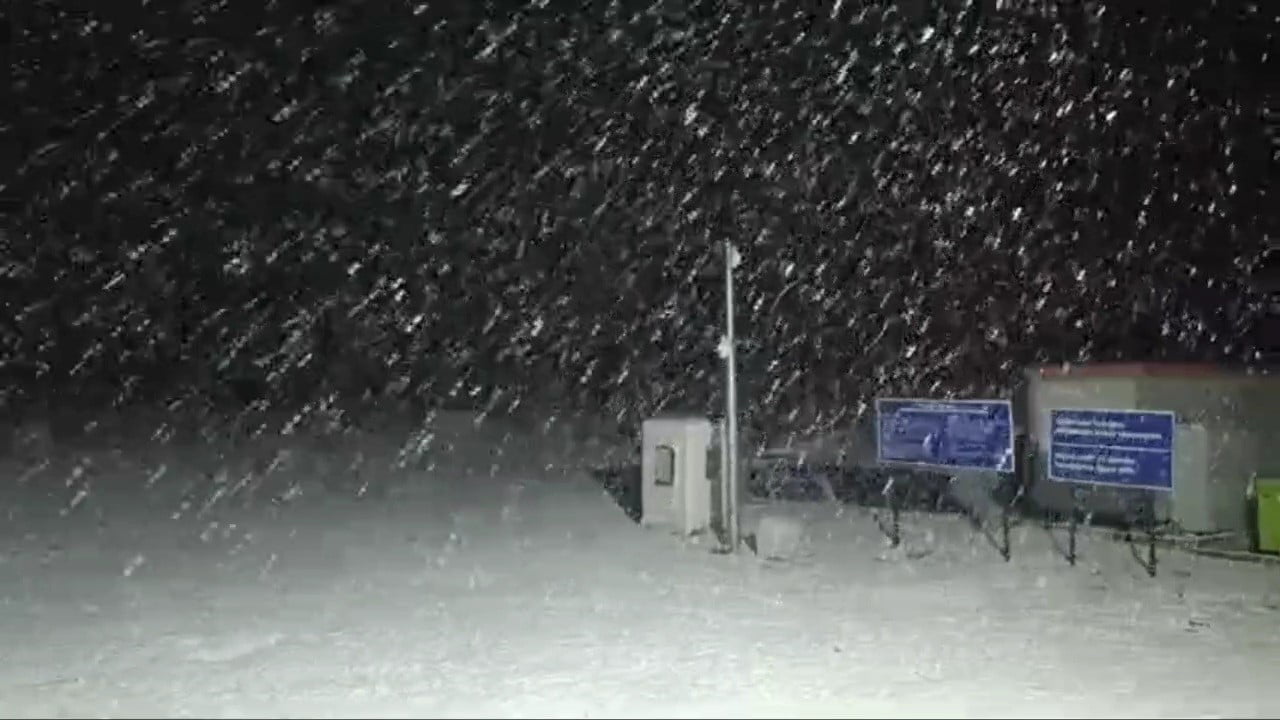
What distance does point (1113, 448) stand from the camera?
14.0 m

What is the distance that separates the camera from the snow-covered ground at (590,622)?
26.2 ft

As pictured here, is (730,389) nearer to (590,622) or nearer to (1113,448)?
(1113,448)

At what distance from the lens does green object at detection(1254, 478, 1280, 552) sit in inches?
529

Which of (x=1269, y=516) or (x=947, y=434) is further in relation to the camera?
(x=947, y=434)

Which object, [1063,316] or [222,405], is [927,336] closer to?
[1063,316]

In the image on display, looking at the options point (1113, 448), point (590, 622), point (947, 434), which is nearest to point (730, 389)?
point (947, 434)

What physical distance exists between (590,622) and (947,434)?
6245 millimetres

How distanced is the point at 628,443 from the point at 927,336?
11085mm

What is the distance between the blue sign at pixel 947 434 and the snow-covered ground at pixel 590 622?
0.82 m

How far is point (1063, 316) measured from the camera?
3494cm

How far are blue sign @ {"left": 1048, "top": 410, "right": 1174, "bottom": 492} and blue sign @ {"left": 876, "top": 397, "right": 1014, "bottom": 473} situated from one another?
1.79 ft

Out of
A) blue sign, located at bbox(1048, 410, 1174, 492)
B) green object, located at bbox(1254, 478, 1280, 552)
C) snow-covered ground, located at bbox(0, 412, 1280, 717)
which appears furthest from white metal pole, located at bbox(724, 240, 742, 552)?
green object, located at bbox(1254, 478, 1280, 552)

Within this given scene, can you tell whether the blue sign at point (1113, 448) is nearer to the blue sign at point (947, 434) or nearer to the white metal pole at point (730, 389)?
the blue sign at point (947, 434)

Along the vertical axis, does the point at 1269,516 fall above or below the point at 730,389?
below
